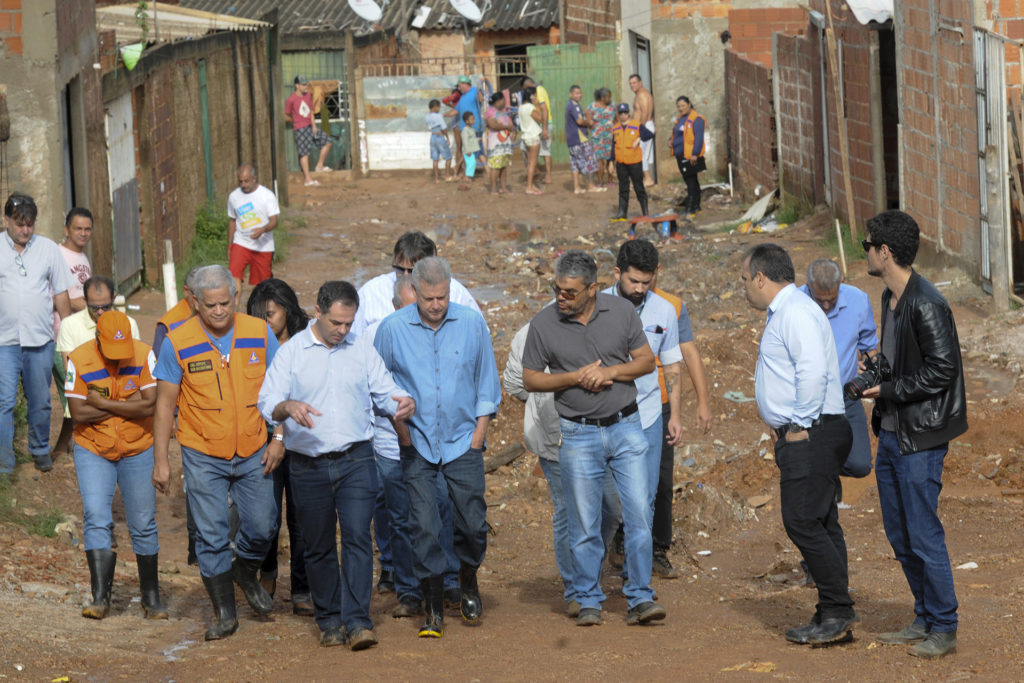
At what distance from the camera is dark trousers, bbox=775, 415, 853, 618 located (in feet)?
18.9

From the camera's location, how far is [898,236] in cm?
555

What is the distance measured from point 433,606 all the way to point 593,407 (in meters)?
1.20

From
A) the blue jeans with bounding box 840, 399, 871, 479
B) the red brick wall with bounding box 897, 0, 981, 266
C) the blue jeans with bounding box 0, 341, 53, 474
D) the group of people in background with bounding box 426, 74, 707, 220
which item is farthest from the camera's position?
the group of people in background with bounding box 426, 74, 707, 220

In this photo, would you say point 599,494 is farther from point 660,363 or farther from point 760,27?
point 760,27

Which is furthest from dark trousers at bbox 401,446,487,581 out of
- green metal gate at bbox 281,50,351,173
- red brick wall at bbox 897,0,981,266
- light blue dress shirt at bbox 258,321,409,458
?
green metal gate at bbox 281,50,351,173

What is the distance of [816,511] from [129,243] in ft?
36.9

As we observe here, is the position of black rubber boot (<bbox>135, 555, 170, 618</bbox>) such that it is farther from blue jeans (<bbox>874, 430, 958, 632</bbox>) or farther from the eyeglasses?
blue jeans (<bbox>874, 430, 958, 632</bbox>)

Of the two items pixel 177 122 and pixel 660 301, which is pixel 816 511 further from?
pixel 177 122

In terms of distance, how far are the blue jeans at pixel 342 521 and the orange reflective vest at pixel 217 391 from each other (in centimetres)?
31

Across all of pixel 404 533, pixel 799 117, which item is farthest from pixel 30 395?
pixel 799 117

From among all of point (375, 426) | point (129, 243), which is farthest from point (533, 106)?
point (375, 426)

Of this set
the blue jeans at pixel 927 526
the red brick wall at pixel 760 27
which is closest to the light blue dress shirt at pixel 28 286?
the blue jeans at pixel 927 526

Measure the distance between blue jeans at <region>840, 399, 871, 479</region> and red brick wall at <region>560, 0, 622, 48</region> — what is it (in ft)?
77.2

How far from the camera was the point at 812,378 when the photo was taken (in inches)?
224
